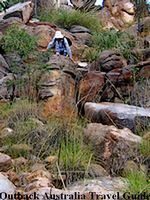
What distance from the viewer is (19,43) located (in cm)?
1018

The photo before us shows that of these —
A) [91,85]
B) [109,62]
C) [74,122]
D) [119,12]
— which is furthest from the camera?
[119,12]

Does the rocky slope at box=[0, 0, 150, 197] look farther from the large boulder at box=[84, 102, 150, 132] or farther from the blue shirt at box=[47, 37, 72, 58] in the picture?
the blue shirt at box=[47, 37, 72, 58]

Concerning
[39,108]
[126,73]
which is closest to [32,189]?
[39,108]

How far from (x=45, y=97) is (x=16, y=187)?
406cm

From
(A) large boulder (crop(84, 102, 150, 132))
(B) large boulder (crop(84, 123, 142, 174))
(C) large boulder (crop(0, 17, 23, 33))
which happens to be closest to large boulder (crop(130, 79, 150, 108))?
(A) large boulder (crop(84, 102, 150, 132))

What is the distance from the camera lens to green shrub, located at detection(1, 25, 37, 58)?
10105 mm

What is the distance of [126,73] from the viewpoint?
29.1 feet

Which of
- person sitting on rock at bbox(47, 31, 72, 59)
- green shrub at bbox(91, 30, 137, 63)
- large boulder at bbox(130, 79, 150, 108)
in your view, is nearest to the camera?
large boulder at bbox(130, 79, 150, 108)

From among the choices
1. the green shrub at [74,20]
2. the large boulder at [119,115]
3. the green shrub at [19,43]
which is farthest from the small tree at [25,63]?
the green shrub at [74,20]

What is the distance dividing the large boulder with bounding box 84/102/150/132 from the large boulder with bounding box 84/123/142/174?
782 mm

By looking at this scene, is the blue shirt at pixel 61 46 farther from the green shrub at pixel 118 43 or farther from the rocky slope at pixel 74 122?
the rocky slope at pixel 74 122

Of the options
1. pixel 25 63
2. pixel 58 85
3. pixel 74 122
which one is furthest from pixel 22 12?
pixel 74 122

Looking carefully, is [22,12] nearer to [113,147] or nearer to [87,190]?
[113,147]

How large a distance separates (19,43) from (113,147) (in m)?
5.19
